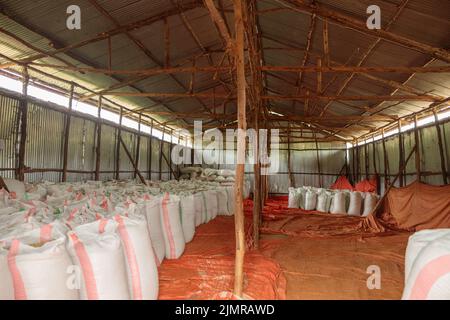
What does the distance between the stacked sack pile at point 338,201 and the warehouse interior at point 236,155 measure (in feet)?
0.16

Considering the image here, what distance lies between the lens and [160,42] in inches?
263

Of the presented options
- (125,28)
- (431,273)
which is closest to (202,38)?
(125,28)

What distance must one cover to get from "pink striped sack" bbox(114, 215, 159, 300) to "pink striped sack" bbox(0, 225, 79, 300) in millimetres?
457

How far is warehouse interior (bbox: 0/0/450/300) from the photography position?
2.29 meters

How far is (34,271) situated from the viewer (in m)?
1.76

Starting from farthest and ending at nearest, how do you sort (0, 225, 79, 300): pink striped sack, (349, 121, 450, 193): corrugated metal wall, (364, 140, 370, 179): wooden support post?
(364, 140, 370, 179): wooden support post < (349, 121, 450, 193): corrugated metal wall < (0, 225, 79, 300): pink striped sack

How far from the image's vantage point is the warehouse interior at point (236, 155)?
229cm

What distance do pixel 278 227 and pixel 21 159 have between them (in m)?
5.56

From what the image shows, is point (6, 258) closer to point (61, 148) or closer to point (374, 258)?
point (374, 258)

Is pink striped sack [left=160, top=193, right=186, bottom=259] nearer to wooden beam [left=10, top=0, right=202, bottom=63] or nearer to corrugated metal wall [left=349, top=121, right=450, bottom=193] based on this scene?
wooden beam [left=10, top=0, right=202, bottom=63]

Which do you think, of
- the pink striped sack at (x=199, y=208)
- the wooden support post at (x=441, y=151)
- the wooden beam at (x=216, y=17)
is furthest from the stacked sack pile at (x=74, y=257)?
the wooden support post at (x=441, y=151)

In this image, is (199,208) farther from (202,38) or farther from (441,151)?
(441,151)

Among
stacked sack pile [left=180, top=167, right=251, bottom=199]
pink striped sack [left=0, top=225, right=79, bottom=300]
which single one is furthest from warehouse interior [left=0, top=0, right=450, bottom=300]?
stacked sack pile [left=180, top=167, right=251, bottom=199]
